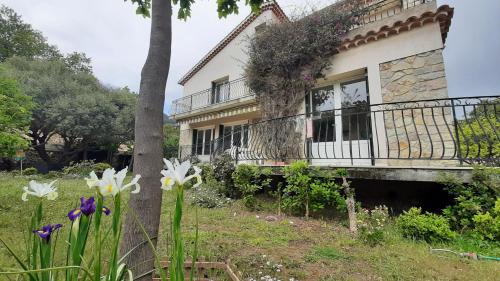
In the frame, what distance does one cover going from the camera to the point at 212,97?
14.1 meters

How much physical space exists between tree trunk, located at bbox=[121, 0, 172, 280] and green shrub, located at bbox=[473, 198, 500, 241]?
412 centimetres

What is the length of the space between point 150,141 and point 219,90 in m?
12.9

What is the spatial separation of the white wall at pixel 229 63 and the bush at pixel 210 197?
677 cm

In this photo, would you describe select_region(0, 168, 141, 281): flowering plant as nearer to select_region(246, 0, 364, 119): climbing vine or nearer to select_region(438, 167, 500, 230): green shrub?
select_region(438, 167, 500, 230): green shrub

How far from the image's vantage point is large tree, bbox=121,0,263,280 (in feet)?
4.92

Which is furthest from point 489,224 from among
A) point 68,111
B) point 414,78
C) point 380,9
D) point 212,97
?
point 68,111

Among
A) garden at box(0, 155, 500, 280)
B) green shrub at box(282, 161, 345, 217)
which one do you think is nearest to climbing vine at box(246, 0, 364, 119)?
garden at box(0, 155, 500, 280)

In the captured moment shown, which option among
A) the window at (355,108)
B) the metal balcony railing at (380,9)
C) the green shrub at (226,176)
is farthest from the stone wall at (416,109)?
the green shrub at (226,176)

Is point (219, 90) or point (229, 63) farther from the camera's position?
point (219, 90)

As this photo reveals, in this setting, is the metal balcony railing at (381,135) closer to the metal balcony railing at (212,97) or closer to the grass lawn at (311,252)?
the grass lawn at (311,252)

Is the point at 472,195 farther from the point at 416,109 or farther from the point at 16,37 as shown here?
the point at 16,37

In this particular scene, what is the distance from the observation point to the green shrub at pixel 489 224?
10.4 feet

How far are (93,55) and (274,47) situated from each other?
27.1 metres

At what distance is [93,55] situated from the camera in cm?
2752
